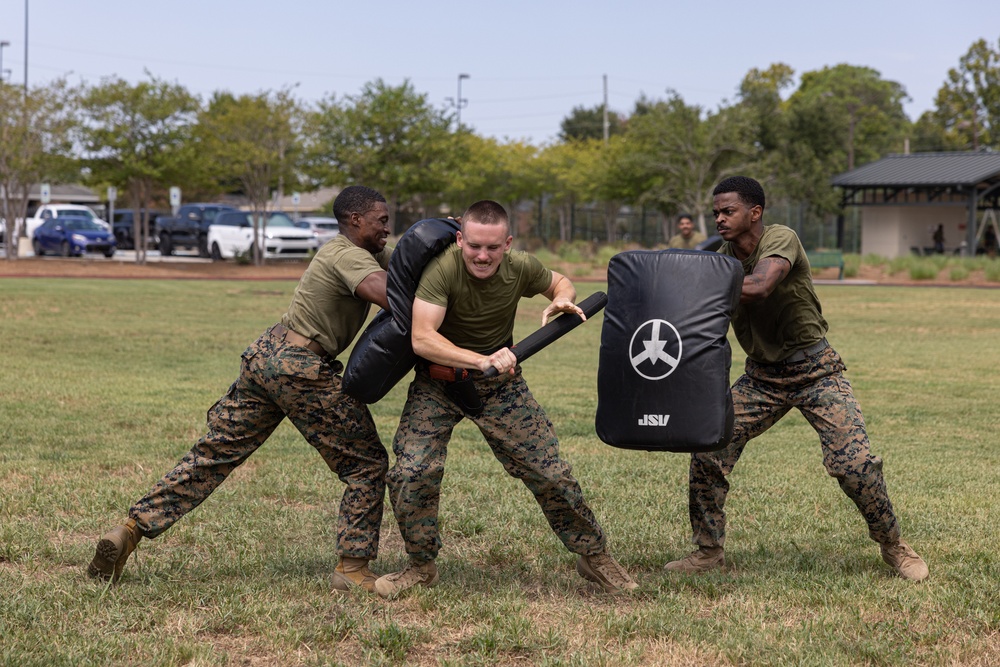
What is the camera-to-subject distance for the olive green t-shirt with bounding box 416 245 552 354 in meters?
4.99

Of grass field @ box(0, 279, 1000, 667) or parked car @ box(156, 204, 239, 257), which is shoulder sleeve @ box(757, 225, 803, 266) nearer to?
grass field @ box(0, 279, 1000, 667)

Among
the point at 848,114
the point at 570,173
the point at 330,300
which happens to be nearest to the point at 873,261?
the point at 570,173

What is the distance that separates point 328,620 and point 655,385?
1.65 meters

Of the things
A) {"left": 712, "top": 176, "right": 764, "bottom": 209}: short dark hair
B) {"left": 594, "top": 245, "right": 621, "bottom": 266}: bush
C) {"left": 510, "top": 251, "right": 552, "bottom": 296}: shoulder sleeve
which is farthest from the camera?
{"left": 594, "top": 245, "right": 621, "bottom": 266}: bush

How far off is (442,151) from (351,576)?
3597 cm

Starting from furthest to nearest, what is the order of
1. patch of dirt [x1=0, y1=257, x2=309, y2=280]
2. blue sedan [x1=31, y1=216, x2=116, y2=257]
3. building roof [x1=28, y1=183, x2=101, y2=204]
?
1. building roof [x1=28, y1=183, x2=101, y2=204]
2. blue sedan [x1=31, y1=216, x2=116, y2=257]
3. patch of dirt [x1=0, y1=257, x2=309, y2=280]

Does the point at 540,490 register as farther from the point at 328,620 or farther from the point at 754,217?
the point at 754,217

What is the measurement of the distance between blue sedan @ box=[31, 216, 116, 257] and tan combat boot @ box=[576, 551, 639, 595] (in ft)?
113

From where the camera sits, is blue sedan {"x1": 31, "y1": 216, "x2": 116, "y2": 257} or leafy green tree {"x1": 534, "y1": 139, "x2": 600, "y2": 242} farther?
leafy green tree {"x1": 534, "y1": 139, "x2": 600, "y2": 242}

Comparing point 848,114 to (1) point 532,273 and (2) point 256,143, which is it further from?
(1) point 532,273

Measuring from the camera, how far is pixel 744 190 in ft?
17.8

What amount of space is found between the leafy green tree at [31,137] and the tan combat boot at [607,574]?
3084 cm

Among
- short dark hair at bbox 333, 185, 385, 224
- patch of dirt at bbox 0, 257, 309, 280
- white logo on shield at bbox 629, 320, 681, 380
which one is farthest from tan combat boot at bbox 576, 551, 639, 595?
patch of dirt at bbox 0, 257, 309, 280

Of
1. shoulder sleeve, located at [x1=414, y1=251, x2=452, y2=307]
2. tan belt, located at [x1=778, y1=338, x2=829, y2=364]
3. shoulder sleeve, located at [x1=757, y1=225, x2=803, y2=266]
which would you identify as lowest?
tan belt, located at [x1=778, y1=338, x2=829, y2=364]
